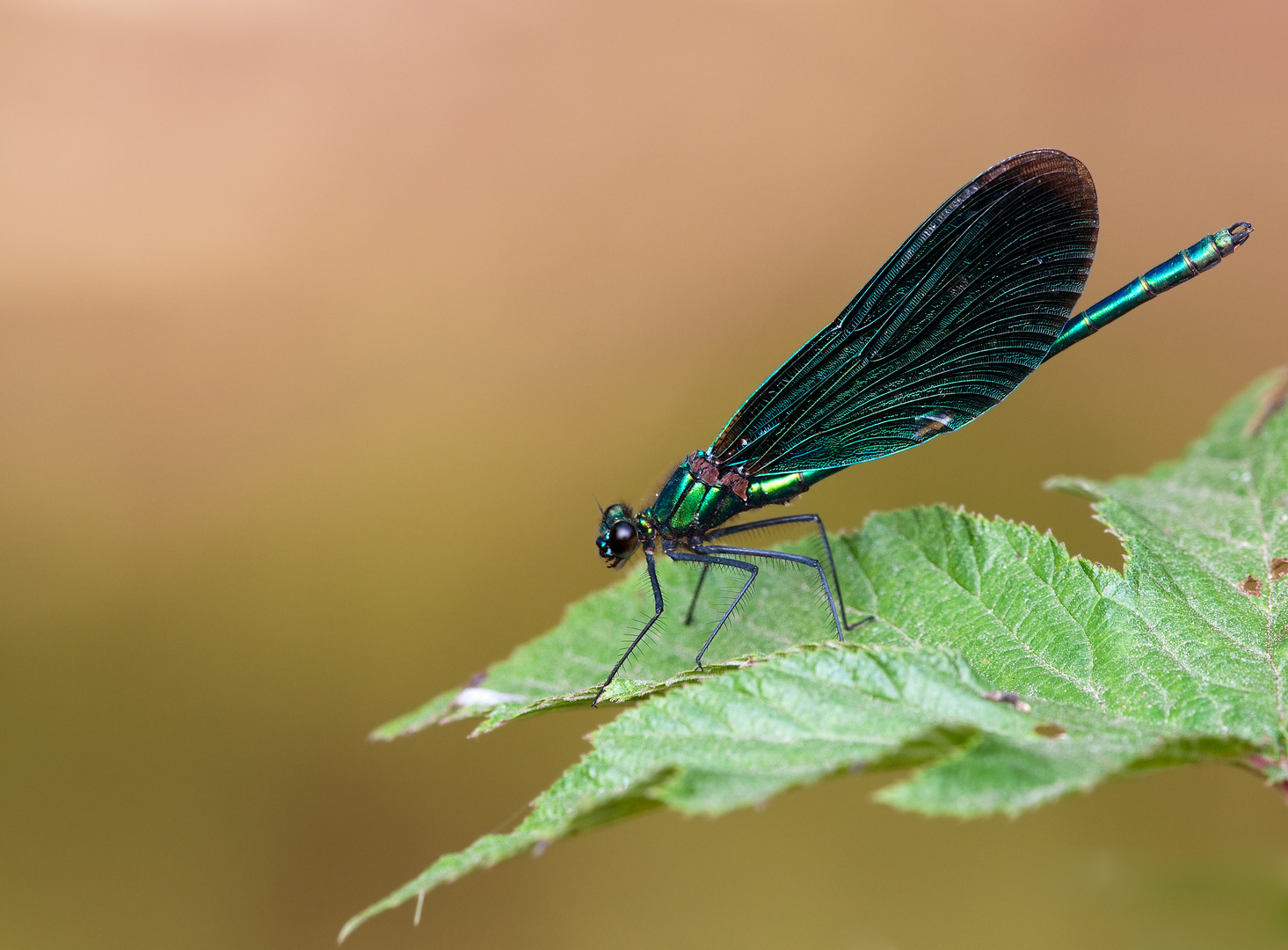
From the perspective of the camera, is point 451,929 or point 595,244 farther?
point 595,244

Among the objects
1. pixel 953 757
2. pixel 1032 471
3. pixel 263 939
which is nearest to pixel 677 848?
pixel 263 939

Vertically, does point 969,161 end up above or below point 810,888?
above

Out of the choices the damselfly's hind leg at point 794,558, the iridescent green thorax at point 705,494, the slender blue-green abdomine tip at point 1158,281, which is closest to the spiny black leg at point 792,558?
the damselfly's hind leg at point 794,558

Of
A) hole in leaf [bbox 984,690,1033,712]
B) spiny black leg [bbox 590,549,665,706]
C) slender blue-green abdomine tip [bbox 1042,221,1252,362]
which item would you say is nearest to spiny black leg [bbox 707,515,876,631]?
spiny black leg [bbox 590,549,665,706]

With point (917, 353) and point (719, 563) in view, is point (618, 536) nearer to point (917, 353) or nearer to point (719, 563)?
point (719, 563)

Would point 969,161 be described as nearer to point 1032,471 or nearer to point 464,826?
point 1032,471

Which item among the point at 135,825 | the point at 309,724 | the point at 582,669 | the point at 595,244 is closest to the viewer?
the point at 582,669

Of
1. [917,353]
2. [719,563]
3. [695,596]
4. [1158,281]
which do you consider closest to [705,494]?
[719,563]
